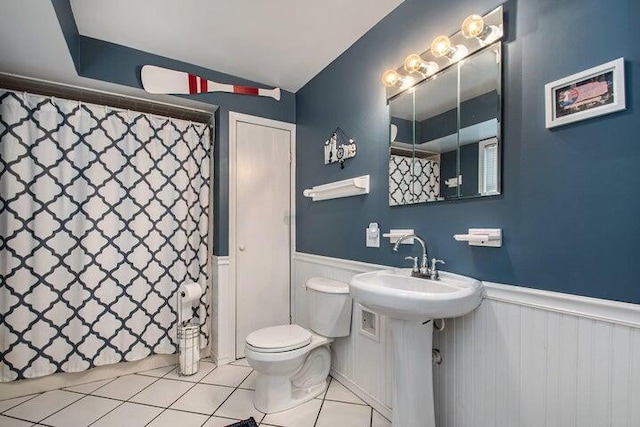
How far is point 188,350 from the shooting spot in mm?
2256

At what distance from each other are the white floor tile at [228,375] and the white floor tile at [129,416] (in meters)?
0.41

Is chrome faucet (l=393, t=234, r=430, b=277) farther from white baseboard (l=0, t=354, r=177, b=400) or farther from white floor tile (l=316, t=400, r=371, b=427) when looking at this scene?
white baseboard (l=0, t=354, r=177, b=400)

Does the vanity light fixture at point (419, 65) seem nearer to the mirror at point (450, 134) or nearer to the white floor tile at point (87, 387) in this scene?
the mirror at point (450, 134)

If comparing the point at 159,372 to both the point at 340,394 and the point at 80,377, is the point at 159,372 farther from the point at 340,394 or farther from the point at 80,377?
the point at 340,394

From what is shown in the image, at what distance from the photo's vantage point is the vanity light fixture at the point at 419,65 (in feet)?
5.00

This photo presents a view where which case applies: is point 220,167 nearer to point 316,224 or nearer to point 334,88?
point 316,224

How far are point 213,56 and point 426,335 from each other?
2.32m

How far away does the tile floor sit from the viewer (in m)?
1.70

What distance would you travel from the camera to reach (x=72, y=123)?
2064 millimetres

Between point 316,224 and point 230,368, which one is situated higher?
point 316,224

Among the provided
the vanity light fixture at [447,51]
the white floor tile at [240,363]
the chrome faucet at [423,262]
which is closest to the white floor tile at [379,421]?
the chrome faucet at [423,262]

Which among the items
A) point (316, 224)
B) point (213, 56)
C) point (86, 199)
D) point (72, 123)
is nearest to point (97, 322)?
point (86, 199)

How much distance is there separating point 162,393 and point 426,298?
74.8 inches

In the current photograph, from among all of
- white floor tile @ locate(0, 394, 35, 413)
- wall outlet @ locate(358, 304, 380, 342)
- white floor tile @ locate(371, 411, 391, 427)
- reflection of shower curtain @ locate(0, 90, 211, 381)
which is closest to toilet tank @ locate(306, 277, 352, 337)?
wall outlet @ locate(358, 304, 380, 342)
